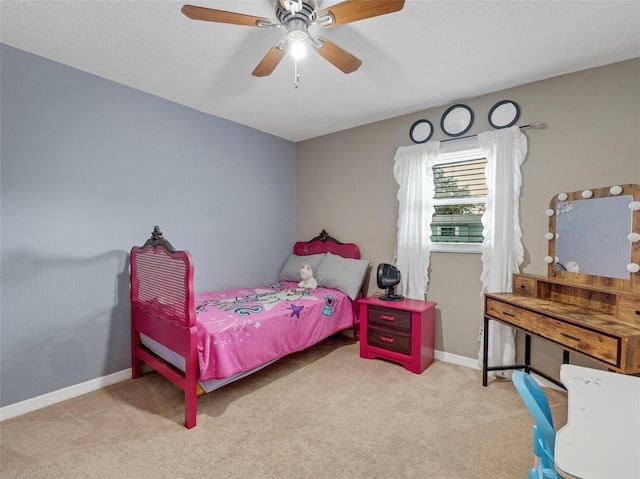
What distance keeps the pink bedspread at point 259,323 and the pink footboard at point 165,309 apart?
11cm

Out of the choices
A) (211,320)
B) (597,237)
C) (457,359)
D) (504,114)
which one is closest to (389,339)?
(457,359)

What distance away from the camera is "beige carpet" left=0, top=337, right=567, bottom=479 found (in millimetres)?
1675

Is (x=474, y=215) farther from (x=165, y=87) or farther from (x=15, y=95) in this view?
(x=15, y=95)

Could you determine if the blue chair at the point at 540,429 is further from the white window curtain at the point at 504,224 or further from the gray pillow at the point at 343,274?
the gray pillow at the point at 343,274

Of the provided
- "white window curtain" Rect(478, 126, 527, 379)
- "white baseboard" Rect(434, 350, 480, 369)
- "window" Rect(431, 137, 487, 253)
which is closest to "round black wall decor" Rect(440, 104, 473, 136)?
"window" Rect(431, 137, 487, 253)

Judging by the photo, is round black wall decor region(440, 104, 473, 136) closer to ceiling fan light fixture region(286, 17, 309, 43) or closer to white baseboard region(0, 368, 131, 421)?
ceiling fan light fixture region(286, 17, 309, 43)

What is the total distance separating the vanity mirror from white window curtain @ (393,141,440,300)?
101cm

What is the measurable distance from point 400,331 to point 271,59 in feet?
7.88

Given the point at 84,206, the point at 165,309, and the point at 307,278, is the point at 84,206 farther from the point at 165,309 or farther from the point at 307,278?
the point at 307,278

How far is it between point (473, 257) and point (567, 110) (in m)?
1.35

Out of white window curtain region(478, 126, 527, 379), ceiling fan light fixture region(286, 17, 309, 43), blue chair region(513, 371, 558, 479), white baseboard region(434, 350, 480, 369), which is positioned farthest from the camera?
white baseboard region(434, 350, 480, 369)

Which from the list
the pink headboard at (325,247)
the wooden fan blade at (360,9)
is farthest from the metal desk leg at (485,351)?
the wooden fan blade at (360,9)

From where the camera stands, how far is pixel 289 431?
199cm

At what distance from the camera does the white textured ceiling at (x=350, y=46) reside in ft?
5.81
